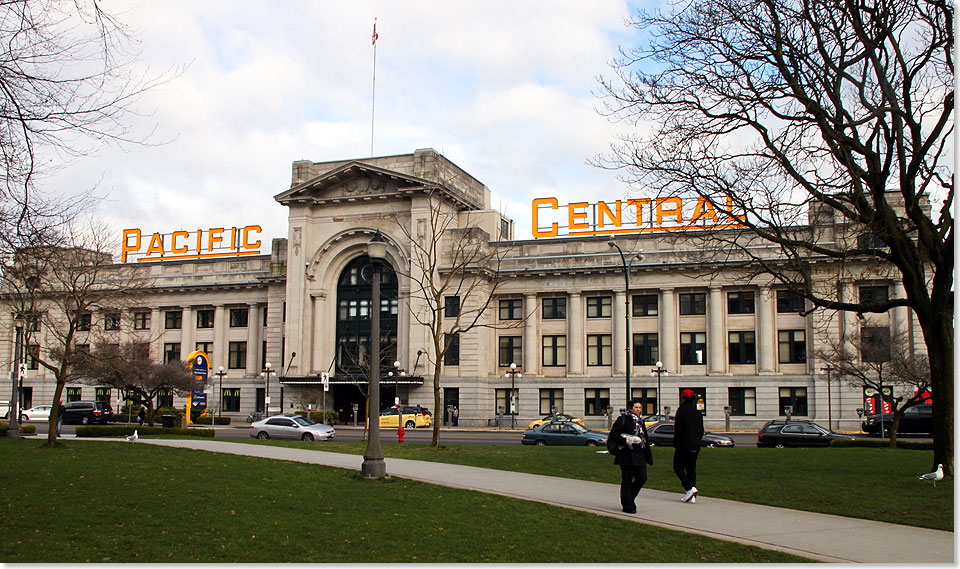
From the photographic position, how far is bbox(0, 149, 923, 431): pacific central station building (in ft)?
216

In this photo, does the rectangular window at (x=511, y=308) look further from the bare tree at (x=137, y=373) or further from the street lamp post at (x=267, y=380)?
the bare tree at (x=137, y=373)

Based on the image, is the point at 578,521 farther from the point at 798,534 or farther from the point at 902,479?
the point at 902,479

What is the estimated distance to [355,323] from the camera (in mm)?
74312

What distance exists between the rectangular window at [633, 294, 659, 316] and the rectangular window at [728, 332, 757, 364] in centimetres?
619

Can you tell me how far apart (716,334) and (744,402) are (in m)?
5.46

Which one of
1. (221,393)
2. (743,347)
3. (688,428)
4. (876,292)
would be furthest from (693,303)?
(688,428)

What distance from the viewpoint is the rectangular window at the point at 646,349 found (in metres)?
68.9

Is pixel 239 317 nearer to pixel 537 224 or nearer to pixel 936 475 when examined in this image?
pixel 537 224

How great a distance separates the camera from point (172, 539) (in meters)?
11.8

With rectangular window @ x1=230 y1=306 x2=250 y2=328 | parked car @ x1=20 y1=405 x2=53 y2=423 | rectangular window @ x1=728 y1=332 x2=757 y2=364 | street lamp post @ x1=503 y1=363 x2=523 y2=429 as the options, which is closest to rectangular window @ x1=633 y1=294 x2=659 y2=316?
rectangular window @ x1=728 y1=332 x2=757 y2=364

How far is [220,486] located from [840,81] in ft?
56.6

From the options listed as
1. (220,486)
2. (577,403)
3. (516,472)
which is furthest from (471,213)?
(220,486)

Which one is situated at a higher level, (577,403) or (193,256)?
(193,256)

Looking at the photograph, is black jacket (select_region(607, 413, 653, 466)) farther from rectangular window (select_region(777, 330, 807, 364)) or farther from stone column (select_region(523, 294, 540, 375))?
stone column (select_region(523, 294, 540, 375))
